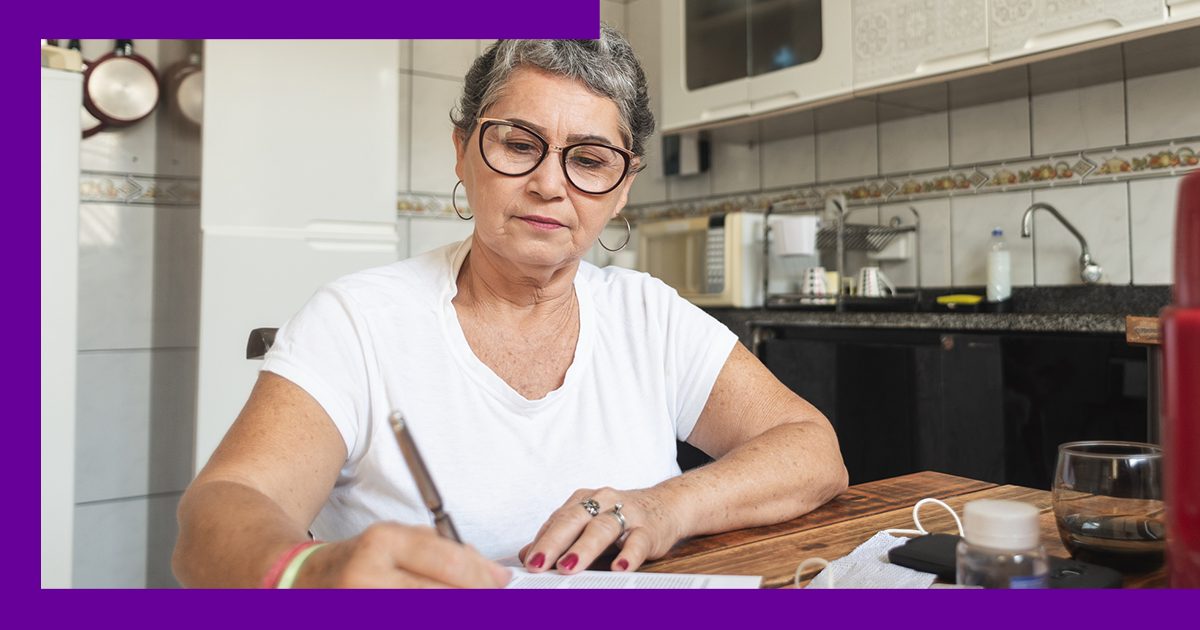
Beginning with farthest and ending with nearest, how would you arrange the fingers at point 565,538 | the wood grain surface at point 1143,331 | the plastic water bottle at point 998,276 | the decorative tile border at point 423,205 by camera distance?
the decorative tile border at point 423,205, the plastic water bottle at point 998,276, the wood grain surface at point 1143,331, the fingers at point 565,538

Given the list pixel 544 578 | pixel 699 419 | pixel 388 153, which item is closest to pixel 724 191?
pixel 388 153

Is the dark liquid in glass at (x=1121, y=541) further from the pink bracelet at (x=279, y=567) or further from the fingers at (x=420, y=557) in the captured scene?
the pink bracelet at (x=279, y=567)

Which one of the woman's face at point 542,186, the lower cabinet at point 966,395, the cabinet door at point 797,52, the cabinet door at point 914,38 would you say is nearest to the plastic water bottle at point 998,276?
the lower cabinet at point 966,395

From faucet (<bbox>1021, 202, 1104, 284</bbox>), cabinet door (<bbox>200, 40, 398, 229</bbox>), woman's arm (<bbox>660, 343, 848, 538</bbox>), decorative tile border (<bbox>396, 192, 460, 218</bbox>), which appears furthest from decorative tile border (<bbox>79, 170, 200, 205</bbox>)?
faucet (<bbox>1021, 202, 1104, 284</bbox>)

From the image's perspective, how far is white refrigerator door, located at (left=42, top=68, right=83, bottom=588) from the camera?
191 centimetres

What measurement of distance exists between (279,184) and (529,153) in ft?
5.39

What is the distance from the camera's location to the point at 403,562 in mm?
580

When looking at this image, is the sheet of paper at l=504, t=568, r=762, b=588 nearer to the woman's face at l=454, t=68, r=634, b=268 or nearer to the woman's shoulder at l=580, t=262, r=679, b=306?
the woman's face at l=454, t=68, r=634, b=268

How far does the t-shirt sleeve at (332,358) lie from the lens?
3.14 ft

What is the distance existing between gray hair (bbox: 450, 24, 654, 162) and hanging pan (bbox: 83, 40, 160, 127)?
2.03 metres

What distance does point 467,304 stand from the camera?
118 cm

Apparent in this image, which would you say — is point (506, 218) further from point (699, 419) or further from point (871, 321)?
point (871, 321)

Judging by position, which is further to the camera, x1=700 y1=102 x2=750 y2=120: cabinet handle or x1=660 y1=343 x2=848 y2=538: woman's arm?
x1=700 y1=102 x2=750 y2=120: cabinet handle

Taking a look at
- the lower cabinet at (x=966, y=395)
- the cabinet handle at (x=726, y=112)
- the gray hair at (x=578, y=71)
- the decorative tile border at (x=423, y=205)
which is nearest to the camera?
the gray hair at (x=578, y=71)
